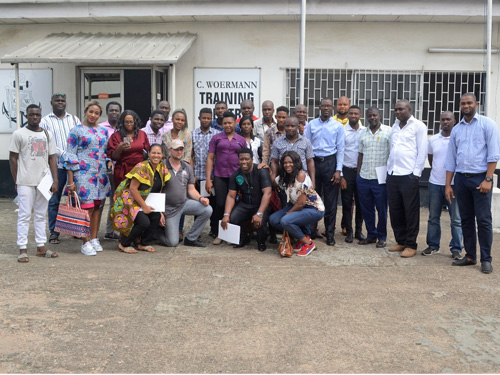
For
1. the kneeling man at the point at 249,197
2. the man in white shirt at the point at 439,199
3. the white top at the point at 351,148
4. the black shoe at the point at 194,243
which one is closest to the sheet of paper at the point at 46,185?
the black shoe at the point at 194,243

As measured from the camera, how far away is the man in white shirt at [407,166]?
22.4 feet

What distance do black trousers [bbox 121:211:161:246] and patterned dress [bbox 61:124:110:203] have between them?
536 millimetres

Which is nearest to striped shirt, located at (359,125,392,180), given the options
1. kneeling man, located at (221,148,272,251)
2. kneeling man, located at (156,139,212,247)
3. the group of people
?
the group of people

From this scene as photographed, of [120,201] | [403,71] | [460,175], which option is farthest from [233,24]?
[460,175]

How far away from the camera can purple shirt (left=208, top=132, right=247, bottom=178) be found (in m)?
7.35

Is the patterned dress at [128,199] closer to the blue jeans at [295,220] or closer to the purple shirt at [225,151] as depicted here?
the purple shirt at [225,151]

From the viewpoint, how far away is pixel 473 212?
254 inches

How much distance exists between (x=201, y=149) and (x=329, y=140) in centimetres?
168

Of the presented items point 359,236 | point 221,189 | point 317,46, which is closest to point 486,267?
point 359,236

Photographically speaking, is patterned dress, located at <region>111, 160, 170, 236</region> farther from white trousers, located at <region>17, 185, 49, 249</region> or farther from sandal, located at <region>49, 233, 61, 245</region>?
sandal, located at <region>49, 233, 61, 245</region>

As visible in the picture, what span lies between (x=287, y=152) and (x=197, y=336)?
10.4ft

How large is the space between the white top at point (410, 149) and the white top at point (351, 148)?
0.79 metres

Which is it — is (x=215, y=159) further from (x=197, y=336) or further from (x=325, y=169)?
(x=197, y=336)

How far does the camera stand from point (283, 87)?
35.8 ft
